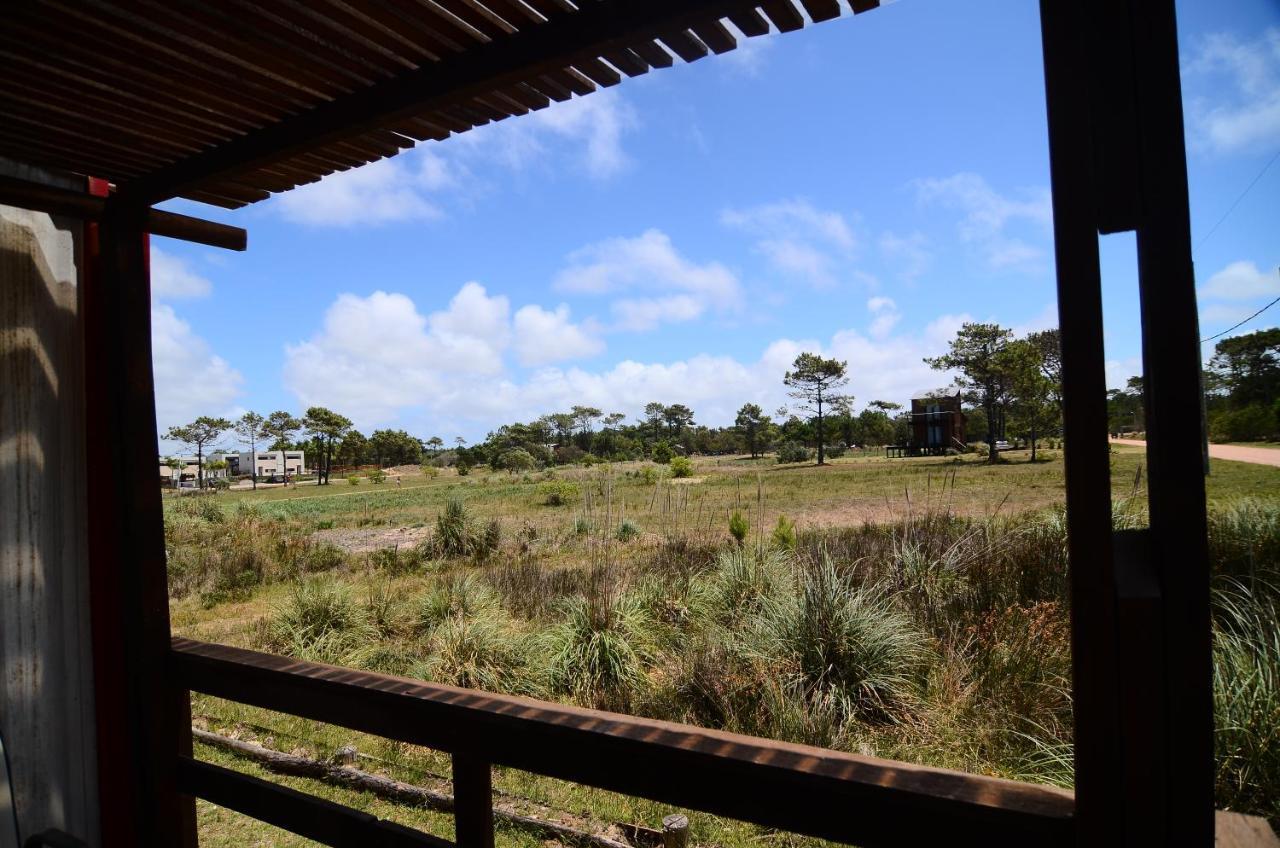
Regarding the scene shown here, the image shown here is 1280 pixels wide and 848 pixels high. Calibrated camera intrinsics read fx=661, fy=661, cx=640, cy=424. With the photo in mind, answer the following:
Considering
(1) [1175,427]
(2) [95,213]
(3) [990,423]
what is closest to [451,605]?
(2) [95,213]

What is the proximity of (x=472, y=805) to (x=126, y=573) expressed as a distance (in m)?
1.34

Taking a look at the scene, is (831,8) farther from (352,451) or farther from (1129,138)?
(352,451)

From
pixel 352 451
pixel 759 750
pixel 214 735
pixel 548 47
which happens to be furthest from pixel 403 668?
pixel 352 451

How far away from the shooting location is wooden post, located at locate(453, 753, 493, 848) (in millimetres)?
1457

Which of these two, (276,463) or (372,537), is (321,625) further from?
(276,463)

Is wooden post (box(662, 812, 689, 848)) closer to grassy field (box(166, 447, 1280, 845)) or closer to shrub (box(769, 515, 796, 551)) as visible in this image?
grassy field (box(166, 447, 1280, 845))

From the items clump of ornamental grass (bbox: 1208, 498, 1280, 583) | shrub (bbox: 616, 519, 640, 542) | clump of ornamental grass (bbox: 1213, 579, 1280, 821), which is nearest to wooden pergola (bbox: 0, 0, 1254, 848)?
clump of ornamental grass (bbox: 1213, 579, 1280, 821)

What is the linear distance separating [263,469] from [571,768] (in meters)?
53.3

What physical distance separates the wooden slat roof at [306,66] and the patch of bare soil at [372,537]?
906 centimetres

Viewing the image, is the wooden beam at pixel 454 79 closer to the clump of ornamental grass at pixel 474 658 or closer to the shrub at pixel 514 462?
the clump of ornamental grass at pixel 474 658

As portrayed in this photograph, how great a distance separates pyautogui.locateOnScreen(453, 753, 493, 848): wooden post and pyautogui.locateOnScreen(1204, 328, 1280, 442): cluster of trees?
2.01 metres

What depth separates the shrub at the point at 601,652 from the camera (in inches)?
176

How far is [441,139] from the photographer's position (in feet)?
5.64

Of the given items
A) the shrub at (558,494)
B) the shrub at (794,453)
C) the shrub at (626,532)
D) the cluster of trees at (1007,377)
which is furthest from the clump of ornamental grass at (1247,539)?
the shrub at (794,453)
